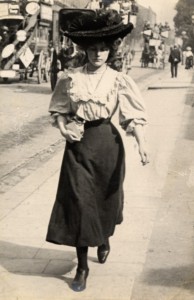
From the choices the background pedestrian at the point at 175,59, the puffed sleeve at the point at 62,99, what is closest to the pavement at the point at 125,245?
the puffed sleeve at the point at 62,99

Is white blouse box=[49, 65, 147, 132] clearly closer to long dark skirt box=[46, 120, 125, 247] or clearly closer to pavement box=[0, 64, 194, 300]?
long dark skirt box=[46, 120, 125, 247]

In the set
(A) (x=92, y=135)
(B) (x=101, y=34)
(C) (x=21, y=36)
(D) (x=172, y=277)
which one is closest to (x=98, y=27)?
(B) (x=101, y=34)

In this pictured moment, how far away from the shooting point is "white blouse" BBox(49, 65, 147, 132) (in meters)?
3.66

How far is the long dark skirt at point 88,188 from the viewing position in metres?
3.65

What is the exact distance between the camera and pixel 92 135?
3.70 meters

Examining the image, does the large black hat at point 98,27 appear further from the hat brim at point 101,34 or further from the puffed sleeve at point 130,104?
the puffed sleeve at point 130,104

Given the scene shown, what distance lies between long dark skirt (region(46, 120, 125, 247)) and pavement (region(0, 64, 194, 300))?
0.21m

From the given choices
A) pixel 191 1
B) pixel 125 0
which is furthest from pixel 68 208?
pixel 125 0

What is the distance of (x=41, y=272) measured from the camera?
4008 mm

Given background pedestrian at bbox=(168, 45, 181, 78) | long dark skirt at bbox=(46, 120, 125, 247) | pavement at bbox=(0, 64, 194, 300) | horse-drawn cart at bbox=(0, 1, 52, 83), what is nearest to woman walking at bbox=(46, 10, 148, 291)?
long dark skirt at bbox=(46, 120, 125, 247)

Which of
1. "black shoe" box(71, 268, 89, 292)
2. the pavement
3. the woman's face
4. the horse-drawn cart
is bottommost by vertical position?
the horse-drawn cart

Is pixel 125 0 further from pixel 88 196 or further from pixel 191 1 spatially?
pixel 88 196

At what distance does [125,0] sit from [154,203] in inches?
473

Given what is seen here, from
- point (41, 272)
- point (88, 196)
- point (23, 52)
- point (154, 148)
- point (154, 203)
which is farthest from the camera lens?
point (23, 52)
